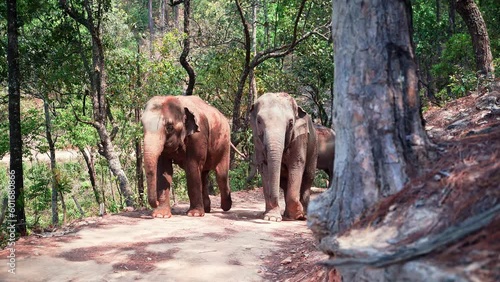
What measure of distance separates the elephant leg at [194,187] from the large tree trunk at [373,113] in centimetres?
707

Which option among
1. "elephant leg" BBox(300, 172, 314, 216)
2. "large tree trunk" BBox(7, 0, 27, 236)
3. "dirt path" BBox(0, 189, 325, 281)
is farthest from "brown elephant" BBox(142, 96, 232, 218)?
"large tree trunk" BBox(7, 0, 27, 236)

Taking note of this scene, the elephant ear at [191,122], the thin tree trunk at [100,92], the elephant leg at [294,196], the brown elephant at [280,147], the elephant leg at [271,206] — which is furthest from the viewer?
the thin tree trunk at [100,92]

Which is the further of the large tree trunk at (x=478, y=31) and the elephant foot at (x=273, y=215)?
the large tree trunk at (x=478, y=31)

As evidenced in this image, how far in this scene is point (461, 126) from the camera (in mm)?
6281

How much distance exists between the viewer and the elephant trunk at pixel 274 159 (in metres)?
9.33

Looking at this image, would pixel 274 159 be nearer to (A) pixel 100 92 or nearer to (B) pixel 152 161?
(B) pixel 152 161

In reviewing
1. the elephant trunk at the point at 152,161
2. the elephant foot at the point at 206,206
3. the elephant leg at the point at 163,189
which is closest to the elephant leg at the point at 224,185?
the elephant foot at the point at 206,206

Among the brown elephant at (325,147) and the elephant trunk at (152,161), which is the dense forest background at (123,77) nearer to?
the elephant trunk at (152,161)

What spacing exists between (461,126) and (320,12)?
15286mm

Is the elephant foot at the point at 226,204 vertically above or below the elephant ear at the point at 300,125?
below

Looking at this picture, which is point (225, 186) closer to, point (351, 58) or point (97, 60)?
point (97, 60)

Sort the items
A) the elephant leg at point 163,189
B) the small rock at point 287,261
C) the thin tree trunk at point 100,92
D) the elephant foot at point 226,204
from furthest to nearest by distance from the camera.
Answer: the thin tree trunk at point 100,92
the elephant foot at point 226,204
the elephant leg at point 163,189
the small rock at point 287,261

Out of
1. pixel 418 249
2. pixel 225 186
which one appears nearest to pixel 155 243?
pixel 225 186

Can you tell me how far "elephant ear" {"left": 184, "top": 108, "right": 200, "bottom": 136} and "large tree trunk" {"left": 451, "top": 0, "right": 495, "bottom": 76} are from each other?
18.3ft
